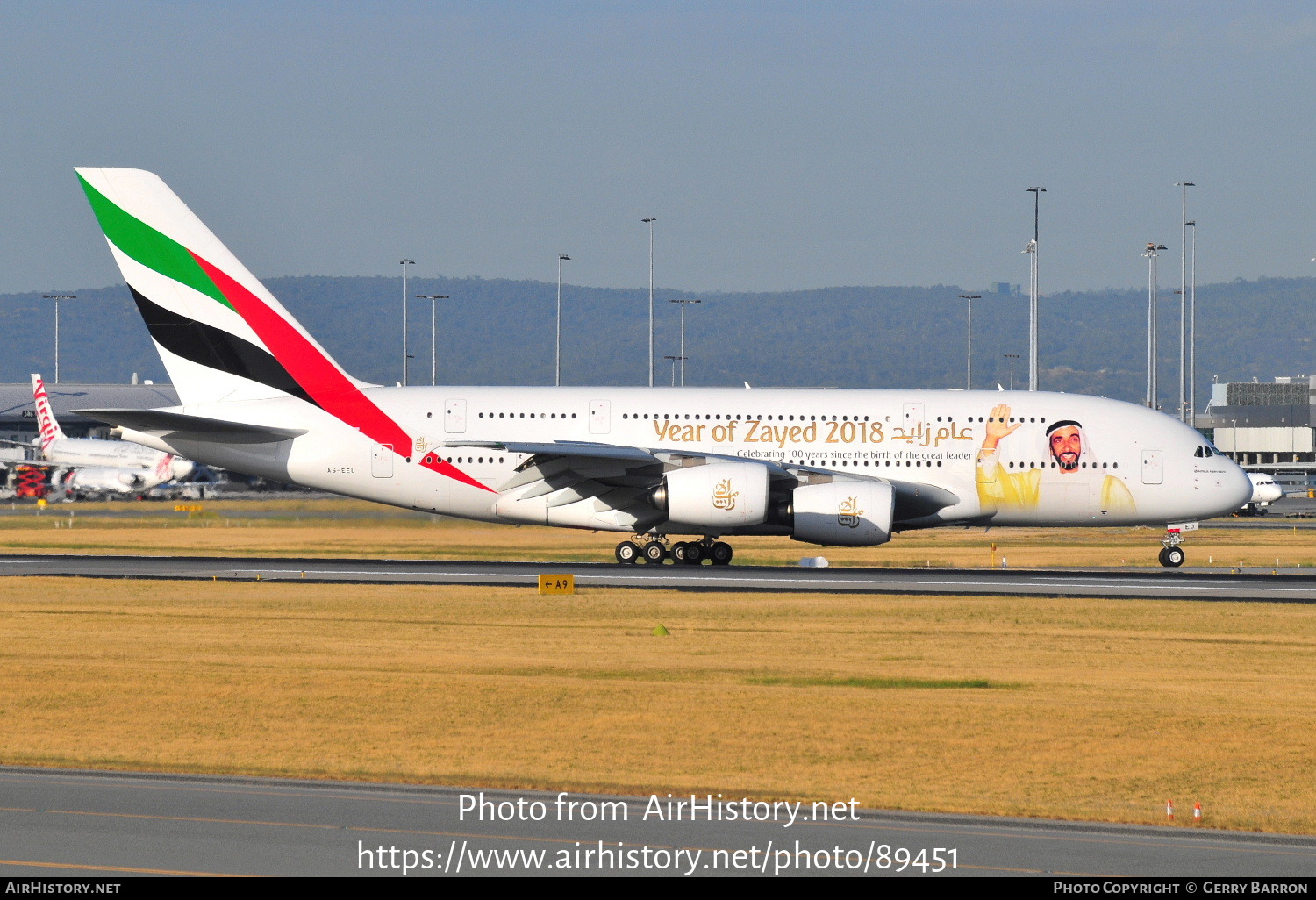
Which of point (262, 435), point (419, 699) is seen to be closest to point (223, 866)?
point (419, 699)

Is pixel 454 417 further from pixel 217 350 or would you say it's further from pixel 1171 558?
pixel 1171 558

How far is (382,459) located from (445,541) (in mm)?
4936

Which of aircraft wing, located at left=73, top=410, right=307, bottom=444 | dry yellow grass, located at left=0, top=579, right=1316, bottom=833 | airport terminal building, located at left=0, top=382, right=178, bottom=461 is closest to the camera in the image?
dry yellow grass, located at left=0, top=579, right=1316, bottom=833

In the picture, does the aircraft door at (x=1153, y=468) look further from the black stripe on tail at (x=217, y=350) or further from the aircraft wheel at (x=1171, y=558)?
the black stripe on tail at (x=217, y=350)

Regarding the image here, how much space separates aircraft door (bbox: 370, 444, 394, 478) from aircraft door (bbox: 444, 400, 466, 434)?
4.90ft

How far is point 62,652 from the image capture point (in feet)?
73.5

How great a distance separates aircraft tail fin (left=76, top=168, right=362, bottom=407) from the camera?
38.7 meters

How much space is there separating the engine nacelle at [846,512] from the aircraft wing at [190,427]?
12.6 metres

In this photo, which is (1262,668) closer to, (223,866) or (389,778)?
(389,778)

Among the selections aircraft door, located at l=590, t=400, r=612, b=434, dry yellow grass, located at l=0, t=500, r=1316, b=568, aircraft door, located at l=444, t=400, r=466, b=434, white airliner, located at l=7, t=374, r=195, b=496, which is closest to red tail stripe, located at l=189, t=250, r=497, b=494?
aircraft door, located at l=444, t=400, r=466, b=434

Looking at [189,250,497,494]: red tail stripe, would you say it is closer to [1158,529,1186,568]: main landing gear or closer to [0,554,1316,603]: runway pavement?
[0,554,1316,603]: runway pavement

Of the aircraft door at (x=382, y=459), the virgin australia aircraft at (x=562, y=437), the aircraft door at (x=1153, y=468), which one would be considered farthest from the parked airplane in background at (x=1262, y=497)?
→ the aircraft door at (x=382, y=459)
